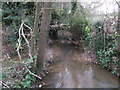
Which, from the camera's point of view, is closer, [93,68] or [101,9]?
[93,68]

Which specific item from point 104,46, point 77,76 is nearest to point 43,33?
point 77,76

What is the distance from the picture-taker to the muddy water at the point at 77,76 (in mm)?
4959

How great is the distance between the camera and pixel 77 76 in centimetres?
564

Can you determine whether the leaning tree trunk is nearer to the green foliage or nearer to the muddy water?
the muddy water

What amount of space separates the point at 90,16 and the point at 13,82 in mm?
7359

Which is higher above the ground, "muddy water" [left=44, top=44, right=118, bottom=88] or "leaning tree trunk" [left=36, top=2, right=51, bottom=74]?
"leaning tree trunk" [left=36, top=2, right=51, bottom=74]

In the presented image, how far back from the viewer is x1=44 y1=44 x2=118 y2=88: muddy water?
496 cm

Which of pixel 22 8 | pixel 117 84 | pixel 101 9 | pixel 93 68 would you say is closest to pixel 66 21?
pixel 101 9

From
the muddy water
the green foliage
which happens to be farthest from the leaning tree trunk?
the green foliage

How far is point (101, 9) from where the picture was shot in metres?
9.14

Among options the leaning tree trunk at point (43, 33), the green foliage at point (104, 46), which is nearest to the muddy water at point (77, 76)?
the green foliage at point (104, 46)

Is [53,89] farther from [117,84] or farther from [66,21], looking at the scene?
[66,21]

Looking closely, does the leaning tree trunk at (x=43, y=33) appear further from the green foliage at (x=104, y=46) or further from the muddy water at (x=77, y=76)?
the green foliage at (x=104, y=46)

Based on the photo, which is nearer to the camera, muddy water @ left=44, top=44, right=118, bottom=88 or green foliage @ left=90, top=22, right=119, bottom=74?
muddy water @ left=44, top=44, right=118, bottom=88
